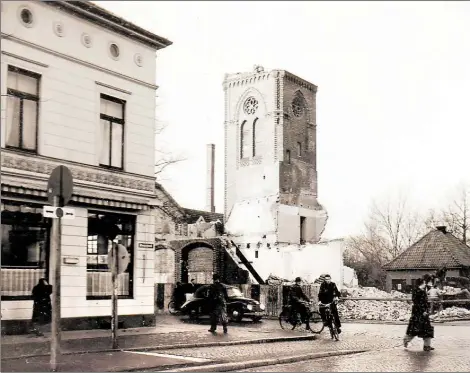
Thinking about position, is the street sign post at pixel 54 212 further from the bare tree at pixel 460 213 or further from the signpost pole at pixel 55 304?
the bare tree at pixel 460 213

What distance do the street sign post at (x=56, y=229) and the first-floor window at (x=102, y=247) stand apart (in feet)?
23.0

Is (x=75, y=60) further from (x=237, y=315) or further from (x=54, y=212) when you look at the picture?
(x=237, y=315)

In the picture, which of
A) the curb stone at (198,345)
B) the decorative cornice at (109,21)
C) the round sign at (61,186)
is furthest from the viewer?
the decorative cornice at (109,21)

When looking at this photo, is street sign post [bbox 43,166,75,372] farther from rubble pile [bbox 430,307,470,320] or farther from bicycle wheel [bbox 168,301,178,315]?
rubble pile [bbox 430,307,470,320]

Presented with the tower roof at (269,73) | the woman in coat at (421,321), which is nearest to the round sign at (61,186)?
the woman in coat at (421,321)

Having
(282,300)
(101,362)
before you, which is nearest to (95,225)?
(101,362)

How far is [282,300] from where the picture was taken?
1112 inches

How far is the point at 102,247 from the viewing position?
18.6 m

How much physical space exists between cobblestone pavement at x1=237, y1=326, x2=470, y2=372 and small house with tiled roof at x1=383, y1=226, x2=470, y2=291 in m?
26.6

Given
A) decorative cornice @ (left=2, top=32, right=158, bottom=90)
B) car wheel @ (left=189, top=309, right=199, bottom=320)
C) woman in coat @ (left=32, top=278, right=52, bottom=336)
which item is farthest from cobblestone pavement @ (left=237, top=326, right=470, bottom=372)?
car wheel @ (left=189, top=309, right=199, bottom=320)

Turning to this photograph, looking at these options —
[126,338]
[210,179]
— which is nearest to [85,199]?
[126,338]

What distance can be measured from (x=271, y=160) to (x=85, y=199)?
3796 cm

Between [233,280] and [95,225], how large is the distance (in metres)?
23.9

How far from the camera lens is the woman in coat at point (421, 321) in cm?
1571
